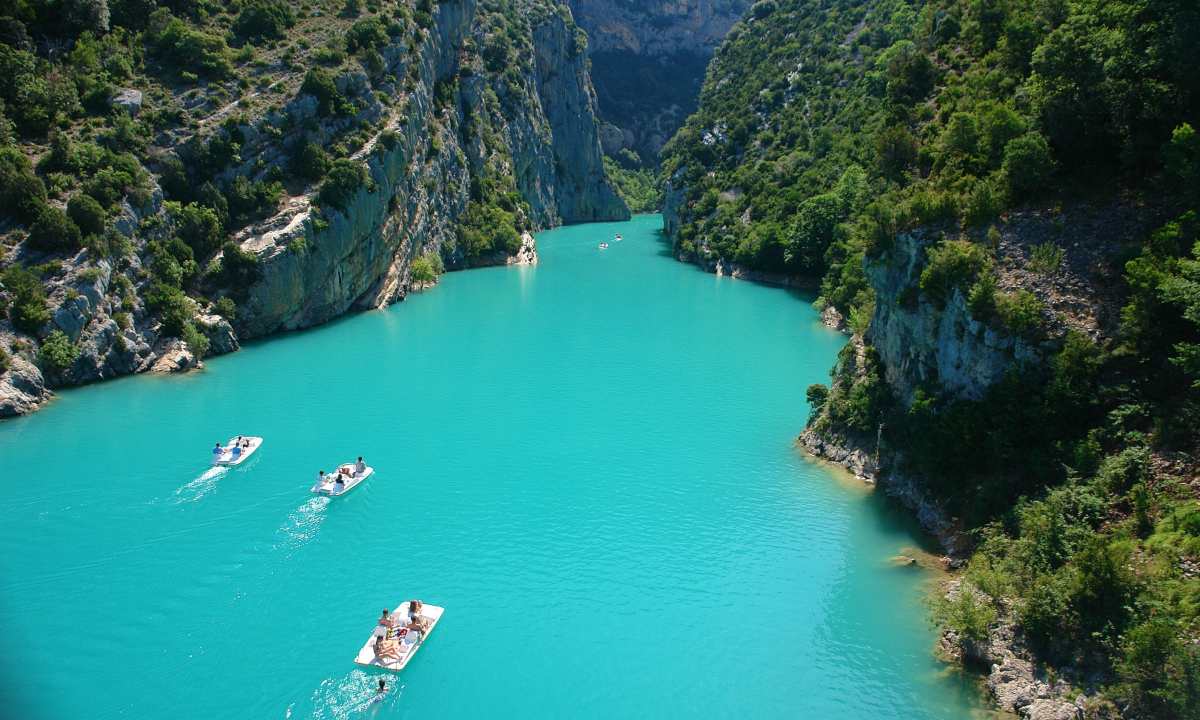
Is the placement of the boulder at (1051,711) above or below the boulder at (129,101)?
below

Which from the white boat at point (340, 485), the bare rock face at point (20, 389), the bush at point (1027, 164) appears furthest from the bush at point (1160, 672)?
the bare rock face at point (20, 389)

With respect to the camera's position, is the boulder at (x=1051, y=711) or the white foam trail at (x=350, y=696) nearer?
the boulder at (x=1051, y=711)

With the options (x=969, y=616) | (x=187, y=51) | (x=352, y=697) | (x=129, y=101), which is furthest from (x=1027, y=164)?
(x=187, y=51)

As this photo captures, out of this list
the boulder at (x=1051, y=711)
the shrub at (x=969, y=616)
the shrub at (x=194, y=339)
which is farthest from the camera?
the shrub at (x=194, y=339)

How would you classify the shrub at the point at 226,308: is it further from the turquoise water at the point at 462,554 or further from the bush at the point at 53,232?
the bush at the point at 53,232

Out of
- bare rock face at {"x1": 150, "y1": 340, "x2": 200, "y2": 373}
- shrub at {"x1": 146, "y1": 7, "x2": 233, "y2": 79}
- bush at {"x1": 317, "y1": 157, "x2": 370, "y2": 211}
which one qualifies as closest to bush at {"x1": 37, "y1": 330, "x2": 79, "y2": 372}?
bare rock face at {"x1": 150, "y1": 340, "x2": 200, "y2": 373}

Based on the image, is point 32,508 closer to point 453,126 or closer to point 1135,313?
point 1135,313

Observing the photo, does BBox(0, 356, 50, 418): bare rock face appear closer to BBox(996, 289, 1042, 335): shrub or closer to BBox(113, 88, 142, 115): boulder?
BBox(113, 88, 142, 115): boulder
